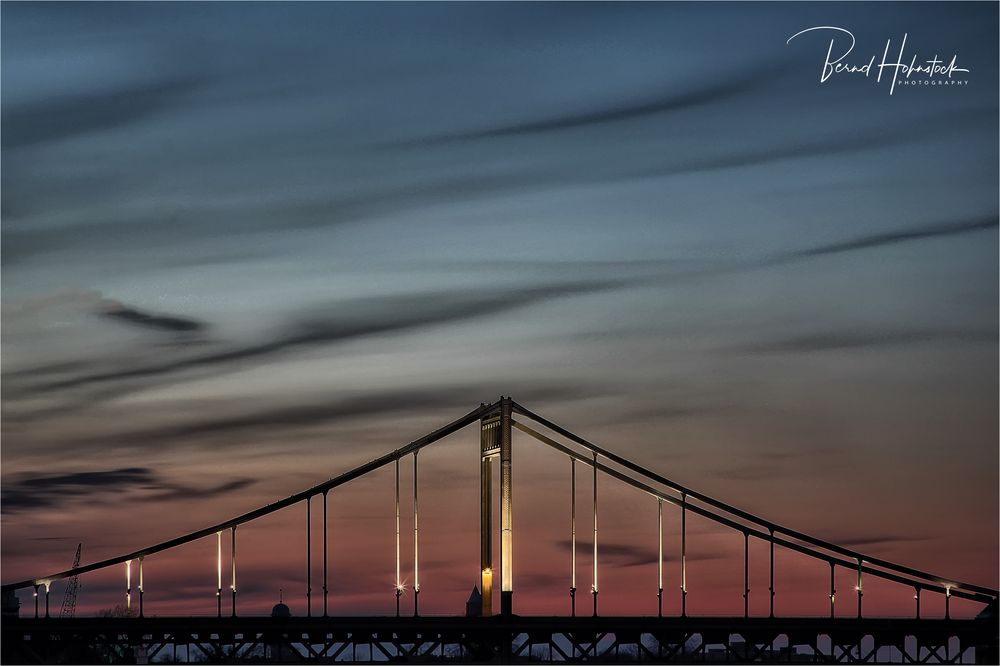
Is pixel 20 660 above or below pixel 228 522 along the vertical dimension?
below

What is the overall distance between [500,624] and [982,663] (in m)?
34.5

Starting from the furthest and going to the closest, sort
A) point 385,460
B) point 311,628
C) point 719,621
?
point 385,460 → point 719,621 → point 311,628

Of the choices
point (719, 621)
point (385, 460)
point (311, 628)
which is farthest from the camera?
point (385, 460)

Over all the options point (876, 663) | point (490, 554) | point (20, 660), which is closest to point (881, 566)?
point (876, 663)

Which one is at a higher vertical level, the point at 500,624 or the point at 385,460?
the point at 385,460

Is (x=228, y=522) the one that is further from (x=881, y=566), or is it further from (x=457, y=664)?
(x=881, y=566)

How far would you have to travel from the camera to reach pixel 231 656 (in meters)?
108

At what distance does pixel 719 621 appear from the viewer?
107875 mm

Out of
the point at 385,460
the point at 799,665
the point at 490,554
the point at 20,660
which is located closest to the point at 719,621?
the point at 799,665

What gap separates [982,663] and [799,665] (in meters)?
18.5

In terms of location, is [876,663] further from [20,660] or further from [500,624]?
[20,660]

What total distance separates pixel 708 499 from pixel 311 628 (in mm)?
31138

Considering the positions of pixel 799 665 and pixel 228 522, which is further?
pixel 228 522

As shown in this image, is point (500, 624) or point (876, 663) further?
point (876, 663)
